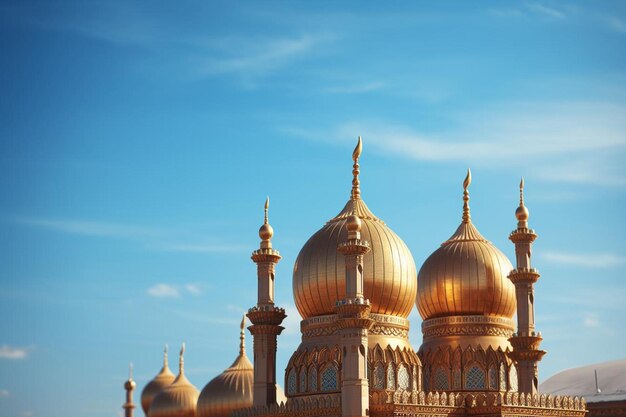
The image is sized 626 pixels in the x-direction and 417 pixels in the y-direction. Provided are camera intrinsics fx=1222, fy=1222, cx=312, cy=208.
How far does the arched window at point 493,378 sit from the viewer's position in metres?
40.9

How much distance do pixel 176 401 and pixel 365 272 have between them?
23712 millimetres

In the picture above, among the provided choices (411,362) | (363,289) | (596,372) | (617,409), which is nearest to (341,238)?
(363,289)

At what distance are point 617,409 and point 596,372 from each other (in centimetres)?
823

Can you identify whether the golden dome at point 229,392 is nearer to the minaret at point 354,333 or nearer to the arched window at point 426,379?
the arched window at point 426,379

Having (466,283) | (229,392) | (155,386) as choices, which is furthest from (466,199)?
(155,386)

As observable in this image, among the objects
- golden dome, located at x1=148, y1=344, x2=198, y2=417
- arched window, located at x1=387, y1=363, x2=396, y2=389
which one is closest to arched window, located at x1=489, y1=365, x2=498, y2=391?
arched window, located at x1=387, y1=363, x2=396, y2=389

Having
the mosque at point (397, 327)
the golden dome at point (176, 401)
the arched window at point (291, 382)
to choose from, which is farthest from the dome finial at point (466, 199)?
the golden dome at point (176, 401)

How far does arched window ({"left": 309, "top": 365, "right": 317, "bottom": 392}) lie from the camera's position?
1521 inches

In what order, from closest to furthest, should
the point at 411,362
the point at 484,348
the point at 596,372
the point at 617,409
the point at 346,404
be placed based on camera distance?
the point at 346,404
the point at 411,362
the point at 484,348
the point at 617,409
the point at 596,372

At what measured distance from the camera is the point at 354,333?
35500 millimetres

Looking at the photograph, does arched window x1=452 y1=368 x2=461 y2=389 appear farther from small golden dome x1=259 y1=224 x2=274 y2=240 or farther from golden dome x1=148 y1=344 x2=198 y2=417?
golden dome x1=148 y1=344 x2=198 y2=417

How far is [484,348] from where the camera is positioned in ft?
137

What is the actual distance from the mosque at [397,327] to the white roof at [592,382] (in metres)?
12.6

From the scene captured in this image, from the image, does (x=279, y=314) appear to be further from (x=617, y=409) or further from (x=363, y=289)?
(x=617, y=409)
